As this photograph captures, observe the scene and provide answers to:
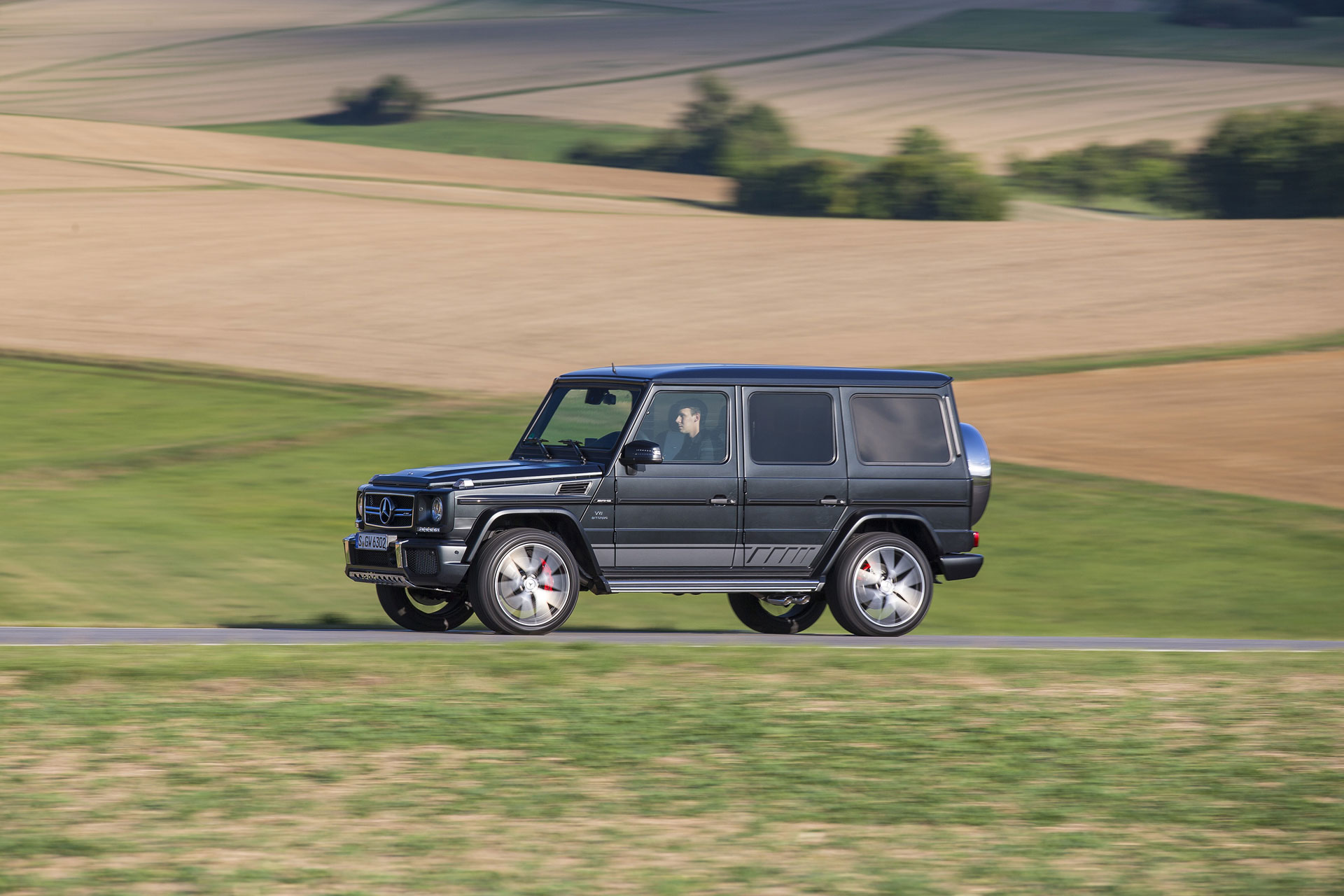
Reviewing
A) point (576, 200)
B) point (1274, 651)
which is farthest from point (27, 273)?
point (1274, 651)

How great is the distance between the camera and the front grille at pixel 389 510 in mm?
12672

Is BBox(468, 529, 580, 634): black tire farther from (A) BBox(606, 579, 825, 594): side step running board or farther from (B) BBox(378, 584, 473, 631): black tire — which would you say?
(B) BBox(378, 584, 473, 631): black tire

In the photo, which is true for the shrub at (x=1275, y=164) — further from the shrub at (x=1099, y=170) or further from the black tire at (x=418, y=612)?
the black tire at (x=418, y=612)

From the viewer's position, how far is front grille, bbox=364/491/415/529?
1267 cm

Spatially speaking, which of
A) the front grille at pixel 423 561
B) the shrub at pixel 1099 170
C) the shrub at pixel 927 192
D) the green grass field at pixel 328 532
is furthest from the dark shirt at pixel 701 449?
the shrub at pixel 1099 170

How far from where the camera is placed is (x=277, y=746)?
8.21 metres

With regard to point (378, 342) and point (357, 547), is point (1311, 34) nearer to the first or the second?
point (378, 342)

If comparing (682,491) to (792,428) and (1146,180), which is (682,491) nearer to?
(792,428)

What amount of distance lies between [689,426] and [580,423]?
84 cm

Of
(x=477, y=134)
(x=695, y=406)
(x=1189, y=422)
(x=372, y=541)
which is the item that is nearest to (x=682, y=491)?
(x=695, y=406)

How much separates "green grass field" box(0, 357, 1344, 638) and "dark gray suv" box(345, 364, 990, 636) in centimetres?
263

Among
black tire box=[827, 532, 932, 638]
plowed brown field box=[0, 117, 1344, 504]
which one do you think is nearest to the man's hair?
black tire box=[827, 532, 932, 638]

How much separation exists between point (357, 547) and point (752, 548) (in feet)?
9.11

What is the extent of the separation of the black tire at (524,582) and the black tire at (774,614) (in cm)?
220
